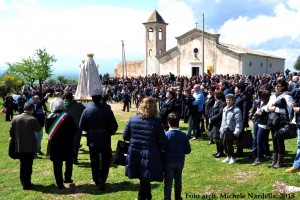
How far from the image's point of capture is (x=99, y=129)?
6.29m

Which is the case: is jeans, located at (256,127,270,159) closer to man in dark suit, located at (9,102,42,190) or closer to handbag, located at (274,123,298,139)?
handbag, located at (274,123,298,139)

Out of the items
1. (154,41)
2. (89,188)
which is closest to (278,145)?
(89,188)

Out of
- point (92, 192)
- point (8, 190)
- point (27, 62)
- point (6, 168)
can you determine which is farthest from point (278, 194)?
point (27, 62)

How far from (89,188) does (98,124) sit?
1319mm

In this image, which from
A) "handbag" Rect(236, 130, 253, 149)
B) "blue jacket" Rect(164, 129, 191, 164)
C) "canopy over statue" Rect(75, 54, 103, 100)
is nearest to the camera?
"blue jacket" Rect(164, 129, 191, 164)

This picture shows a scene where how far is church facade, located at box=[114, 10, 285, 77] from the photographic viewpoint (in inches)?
1741

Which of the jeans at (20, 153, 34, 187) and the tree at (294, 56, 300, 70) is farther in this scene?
the tree at (294, 56, 300, 70)

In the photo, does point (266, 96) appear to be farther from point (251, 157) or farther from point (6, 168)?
point (6, 168)

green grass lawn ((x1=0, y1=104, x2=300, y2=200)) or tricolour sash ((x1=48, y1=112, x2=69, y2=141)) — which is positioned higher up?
tricolour sash ((x1=48, y1=112, x2=69, y2=141))

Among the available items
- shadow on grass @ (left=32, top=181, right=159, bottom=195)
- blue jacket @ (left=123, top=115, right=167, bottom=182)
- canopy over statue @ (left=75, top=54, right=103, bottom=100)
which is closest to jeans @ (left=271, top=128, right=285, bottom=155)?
shadow on grass @ (left=32, top=181, right=159, bottom=195)

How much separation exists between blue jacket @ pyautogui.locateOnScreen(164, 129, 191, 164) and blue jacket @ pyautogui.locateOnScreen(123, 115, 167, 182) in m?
0.12

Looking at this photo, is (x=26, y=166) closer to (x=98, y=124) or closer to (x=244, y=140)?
(x=98, y=124)

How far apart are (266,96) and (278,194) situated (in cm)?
242

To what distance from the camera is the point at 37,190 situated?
6.66m
